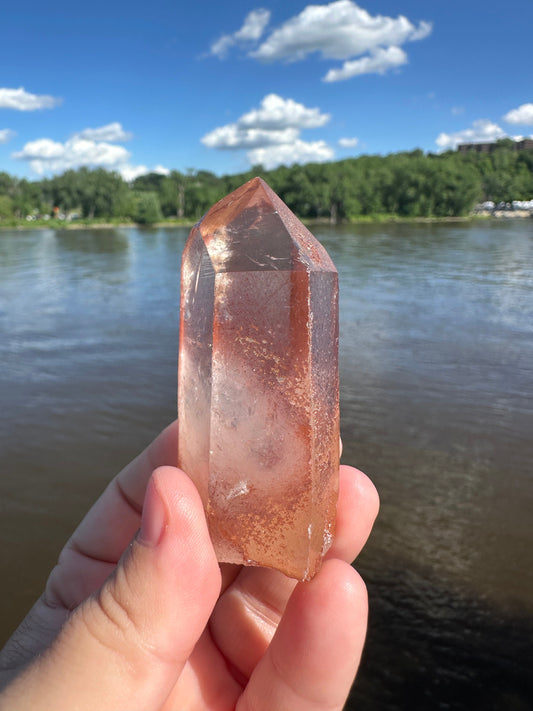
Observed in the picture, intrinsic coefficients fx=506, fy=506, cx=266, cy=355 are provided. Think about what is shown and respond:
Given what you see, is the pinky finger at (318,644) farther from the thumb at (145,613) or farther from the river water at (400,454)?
the river water at (400,454)

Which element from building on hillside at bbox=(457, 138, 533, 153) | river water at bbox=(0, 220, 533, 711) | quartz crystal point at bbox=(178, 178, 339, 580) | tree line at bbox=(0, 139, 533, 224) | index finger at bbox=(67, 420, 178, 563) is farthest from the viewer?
building on hillside at bbox=(457, 138, 533, 153)

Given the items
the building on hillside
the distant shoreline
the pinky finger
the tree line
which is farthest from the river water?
the building on hillside

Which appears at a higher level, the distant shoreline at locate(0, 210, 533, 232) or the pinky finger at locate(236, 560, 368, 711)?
the distant shoreline at locate(0, 210, 533, 232)

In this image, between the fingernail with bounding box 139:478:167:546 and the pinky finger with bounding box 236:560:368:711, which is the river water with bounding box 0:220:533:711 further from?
the fingernail with bounding box 139:478:167:546

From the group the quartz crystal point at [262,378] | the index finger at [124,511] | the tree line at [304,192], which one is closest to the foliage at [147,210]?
the tree line at [304,192]

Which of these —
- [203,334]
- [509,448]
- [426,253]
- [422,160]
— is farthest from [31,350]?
[422,160]

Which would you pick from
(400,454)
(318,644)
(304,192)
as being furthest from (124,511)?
(304,192)

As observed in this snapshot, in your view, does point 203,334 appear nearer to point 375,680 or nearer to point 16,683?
point 16,683

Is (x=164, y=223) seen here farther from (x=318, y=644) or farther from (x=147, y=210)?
(x=318, y=644)
